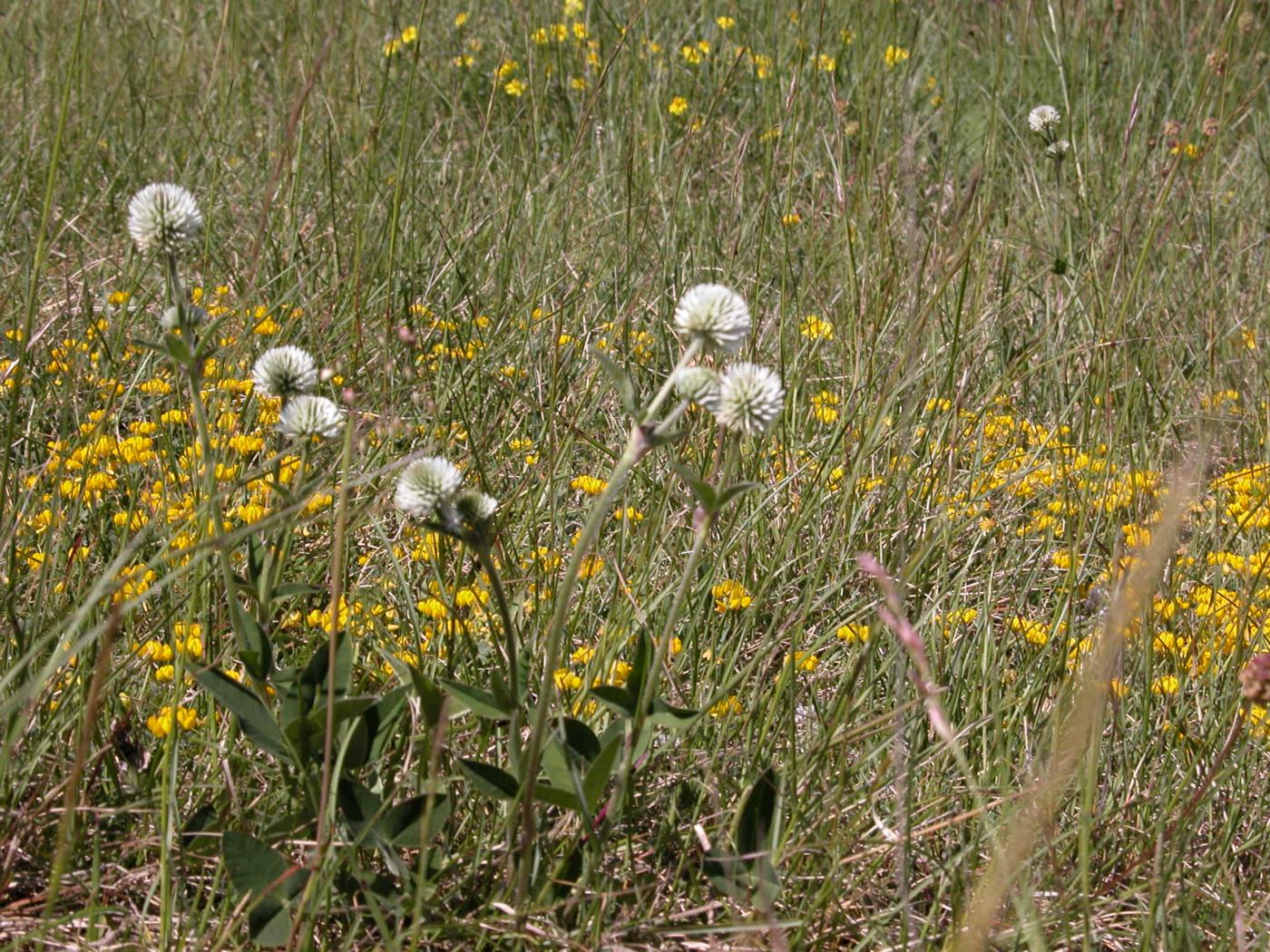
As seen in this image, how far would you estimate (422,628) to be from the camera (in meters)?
2.09

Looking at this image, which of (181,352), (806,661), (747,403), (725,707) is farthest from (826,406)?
(181,352)

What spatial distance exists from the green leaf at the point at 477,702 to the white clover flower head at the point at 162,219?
2.18 ft

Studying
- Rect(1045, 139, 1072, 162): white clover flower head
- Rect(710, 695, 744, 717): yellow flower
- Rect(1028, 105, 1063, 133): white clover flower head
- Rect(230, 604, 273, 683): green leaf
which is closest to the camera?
Rect(230, 604, 273, 683): green leaf

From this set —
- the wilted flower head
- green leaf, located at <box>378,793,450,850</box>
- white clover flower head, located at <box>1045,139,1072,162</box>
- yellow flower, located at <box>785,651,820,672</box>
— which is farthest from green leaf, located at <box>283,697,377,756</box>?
white clover flower head, located at <box>1045,139,1072,162</box>

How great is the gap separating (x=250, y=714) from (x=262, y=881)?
0.19 metres

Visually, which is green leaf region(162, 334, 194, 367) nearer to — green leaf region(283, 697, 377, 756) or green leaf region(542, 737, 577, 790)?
green leaf region(283, 697, 377, 756)

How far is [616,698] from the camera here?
1453mm

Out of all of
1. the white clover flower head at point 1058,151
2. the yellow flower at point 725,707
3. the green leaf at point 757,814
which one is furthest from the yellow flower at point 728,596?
the white clover flower head at point 1058,151

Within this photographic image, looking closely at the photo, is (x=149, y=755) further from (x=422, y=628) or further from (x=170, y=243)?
(x=170, y=243)

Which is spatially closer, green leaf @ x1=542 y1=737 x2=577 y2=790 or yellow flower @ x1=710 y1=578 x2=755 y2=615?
green leaf @ x1=542 y1=737 x2=577 y2=790

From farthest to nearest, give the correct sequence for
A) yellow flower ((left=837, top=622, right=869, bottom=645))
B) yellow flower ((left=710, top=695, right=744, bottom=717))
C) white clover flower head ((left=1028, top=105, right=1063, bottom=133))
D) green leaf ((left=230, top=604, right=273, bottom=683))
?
white clover flower head ((left=1028, top=105, right=1063, bottom=133)) < yellow flower ((left=837, top=622, right=869, bottom=645)) < yellow flower ((left=710, top=695, right=744, bottom=717)) < green leaf ((left=230, top=604, right=273, bottom=683))

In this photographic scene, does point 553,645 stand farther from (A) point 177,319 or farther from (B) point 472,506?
(A) point 177,319

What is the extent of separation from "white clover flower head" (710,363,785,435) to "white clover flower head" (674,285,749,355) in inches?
1.6

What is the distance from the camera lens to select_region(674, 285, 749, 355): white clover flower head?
1.38m
